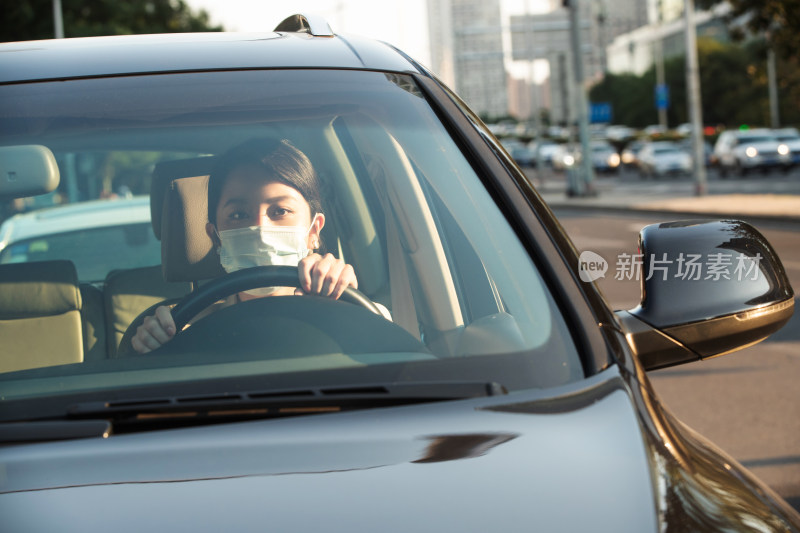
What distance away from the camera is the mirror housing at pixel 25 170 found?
205cm

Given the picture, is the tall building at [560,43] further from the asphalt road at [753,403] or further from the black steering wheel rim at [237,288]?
the black steering wheel rim at [237,288]

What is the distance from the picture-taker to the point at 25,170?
81.8 inches

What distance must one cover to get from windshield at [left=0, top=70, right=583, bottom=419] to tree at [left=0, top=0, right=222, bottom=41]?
35.7 m

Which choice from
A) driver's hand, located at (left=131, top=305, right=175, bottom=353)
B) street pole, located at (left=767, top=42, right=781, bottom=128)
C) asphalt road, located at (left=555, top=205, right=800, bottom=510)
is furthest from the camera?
street pole, located at (left=767, top=42, right=781, bottom=128)

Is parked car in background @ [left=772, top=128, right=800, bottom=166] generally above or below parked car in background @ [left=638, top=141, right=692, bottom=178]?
above

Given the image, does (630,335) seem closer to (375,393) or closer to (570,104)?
(375,393)

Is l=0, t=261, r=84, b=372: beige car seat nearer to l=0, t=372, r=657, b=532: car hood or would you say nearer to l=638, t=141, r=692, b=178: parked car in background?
l=0, t=372, r=657, b=532: car hood

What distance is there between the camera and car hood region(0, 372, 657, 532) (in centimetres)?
143

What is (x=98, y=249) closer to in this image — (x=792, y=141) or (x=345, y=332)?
(x=345, y=332)

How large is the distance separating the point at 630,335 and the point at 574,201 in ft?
94.1

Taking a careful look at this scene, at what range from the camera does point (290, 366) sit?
5.91 feet

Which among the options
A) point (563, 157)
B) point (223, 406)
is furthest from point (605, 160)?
point (223, 406)

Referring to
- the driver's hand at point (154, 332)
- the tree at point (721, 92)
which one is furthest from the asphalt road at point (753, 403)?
the tree at point (721, 92)

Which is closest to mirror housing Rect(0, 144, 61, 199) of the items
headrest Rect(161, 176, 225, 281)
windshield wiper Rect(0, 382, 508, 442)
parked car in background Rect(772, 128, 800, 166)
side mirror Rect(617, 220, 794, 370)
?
headrest Rect(161, 176, 225, 281)
